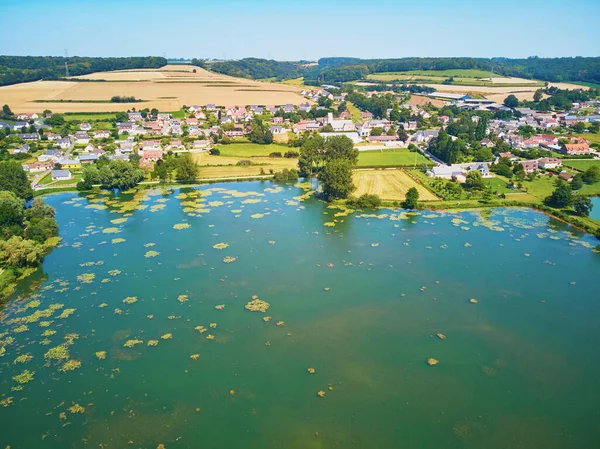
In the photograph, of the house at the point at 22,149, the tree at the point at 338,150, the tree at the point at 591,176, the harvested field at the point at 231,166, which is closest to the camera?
the tree at the point at 591,176

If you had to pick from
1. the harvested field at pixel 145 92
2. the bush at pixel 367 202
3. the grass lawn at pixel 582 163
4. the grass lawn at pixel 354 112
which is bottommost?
the bush at pixel 367 202

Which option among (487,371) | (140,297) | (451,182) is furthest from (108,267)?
(451,182)

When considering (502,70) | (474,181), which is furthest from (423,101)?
(502,70)

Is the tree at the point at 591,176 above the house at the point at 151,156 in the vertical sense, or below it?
below

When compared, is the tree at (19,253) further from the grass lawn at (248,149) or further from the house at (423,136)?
the house at (423,136)

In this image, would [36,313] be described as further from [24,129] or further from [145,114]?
[145,114]

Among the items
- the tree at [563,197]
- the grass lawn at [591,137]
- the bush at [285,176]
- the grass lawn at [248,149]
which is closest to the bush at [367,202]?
the bush at [285,176]

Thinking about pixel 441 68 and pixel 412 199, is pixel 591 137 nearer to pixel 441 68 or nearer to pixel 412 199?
pixel 412 199
